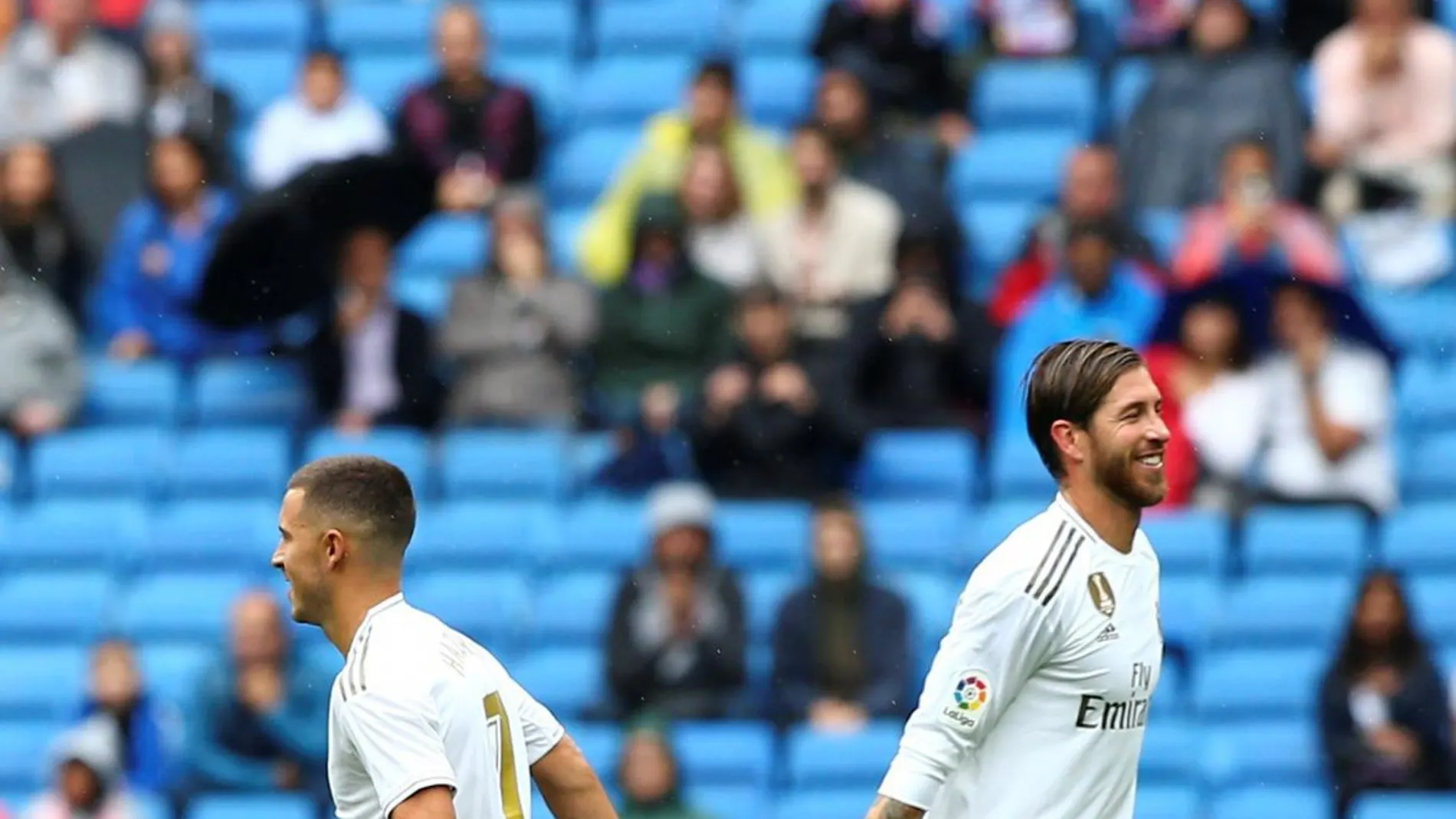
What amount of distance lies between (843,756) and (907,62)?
3.68 m

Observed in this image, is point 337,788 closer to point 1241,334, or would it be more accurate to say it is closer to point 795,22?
point 1241,334

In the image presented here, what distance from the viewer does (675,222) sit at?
12.2m

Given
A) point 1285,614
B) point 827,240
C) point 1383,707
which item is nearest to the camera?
point 1383,707

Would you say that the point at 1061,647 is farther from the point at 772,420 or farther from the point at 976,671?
the point at 772,420

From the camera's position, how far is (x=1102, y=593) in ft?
18.1

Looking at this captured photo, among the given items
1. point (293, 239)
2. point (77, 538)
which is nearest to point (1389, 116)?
point (293, 239)

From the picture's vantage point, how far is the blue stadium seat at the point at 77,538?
40.5 feet

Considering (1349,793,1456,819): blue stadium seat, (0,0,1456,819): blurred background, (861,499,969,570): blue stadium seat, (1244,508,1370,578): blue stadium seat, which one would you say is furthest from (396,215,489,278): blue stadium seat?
(1349,793,1456,819): blue stadium seat

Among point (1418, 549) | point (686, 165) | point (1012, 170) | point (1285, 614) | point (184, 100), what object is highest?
point (184, 100)

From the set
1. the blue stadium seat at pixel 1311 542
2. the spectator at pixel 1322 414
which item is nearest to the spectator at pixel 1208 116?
the spectator at pixel 1322 414

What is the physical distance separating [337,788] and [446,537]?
264 inches

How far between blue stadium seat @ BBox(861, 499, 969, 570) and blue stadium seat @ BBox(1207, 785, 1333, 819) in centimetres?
155

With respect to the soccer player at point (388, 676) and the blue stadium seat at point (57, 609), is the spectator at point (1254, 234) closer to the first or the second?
the blue stadium seat at point (57, 609)

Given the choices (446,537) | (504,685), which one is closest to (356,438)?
(446,537)
